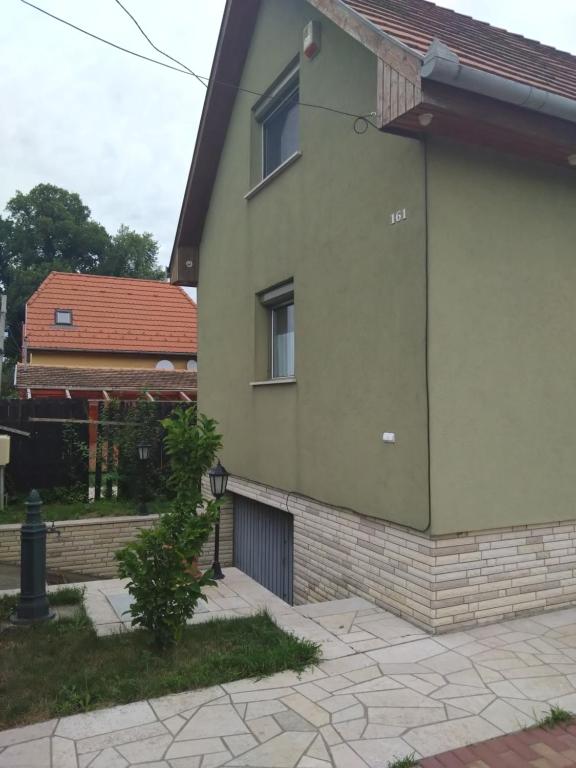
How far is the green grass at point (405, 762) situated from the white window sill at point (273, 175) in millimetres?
6349

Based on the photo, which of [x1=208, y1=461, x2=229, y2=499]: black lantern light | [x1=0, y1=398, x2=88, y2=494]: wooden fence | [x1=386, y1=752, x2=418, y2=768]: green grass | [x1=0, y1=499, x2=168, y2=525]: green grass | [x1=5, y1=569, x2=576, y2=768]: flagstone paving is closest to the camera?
[x1=386, y1=752, x2=418, y2=768]: green grass

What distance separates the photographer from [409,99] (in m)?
4.49

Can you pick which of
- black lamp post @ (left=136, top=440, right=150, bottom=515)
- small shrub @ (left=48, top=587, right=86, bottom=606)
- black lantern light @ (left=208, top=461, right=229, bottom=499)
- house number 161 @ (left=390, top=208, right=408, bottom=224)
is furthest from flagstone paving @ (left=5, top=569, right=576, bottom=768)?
black lamp post @ (left=136, top=440, right=150, bottom=515)

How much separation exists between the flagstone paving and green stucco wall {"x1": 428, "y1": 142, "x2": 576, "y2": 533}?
3.36 feet

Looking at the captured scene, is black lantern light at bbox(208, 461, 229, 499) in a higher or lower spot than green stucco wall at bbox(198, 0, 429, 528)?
lower

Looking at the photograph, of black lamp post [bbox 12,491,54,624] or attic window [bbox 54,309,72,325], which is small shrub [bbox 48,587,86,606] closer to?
black lamp post [bbox 12,491,54,624]

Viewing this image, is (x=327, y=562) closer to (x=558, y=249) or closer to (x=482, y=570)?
(x=482, y=570)

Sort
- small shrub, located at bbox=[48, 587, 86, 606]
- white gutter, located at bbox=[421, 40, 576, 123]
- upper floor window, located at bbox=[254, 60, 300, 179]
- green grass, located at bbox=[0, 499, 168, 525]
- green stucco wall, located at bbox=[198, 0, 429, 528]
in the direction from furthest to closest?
green grass, located at bbox=[0, 499, 168, 525] → upper floor window, located at bbox=[254, 60, 300, 179] → small shrub, located at bbox=[48, 587, 86, 606] → green stucco wall, located at bbox=[198, 0, 429, 528] → white gutter, located at bbox=[421, 40, 576, 123]

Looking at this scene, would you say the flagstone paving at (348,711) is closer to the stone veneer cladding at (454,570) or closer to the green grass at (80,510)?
the stone veneer cladding at (454,570)

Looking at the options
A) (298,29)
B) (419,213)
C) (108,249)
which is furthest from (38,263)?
(419,213)

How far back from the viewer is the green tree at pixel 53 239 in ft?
124

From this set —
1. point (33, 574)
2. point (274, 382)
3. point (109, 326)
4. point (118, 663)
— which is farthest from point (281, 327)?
point (109, 326)

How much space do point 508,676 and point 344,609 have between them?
177 cm

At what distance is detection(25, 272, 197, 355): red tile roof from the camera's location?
2027cm
